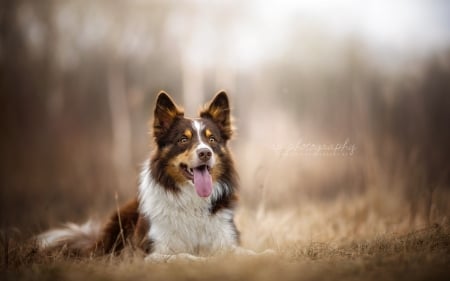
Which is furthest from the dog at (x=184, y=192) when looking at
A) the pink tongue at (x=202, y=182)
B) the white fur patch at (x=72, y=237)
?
the white fur patch at (x=72, y=237)

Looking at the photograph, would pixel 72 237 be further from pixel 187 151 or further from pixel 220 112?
pixel 220 112

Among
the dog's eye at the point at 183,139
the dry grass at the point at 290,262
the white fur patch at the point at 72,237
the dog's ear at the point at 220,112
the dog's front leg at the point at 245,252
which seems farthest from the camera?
the white fur patch at the point at 72,237

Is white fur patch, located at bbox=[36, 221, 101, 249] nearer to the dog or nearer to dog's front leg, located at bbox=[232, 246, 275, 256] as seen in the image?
the dog

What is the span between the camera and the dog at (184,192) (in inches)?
209

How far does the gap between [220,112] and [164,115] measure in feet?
2.28

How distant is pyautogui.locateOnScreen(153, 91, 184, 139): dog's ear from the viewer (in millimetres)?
5621

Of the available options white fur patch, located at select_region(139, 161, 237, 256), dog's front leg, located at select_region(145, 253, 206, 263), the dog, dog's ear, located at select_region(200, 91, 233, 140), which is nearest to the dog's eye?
the dog

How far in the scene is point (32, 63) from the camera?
19.5 metres

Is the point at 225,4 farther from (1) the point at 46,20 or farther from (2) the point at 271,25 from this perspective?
(1) the point at 46,20

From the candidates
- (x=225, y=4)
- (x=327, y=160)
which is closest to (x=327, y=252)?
(x=327, y=160)

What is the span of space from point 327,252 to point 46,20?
1694 cm

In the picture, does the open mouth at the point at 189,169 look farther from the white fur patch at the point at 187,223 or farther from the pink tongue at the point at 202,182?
the white fur patch at the point at 187,223

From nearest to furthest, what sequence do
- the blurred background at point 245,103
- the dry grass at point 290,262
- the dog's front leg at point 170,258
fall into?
the dry grass at point 290,262, the dog's front leg at point 170,258, the blurred background at point 245,103

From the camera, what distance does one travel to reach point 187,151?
17.4 feet
